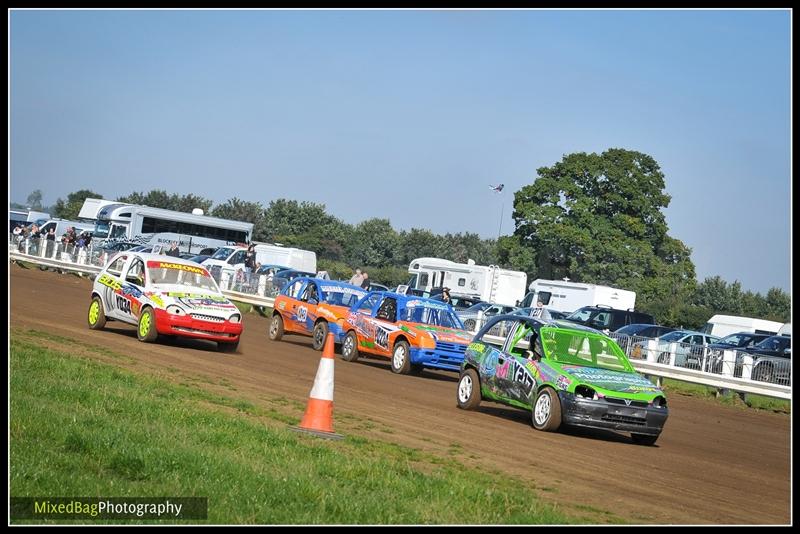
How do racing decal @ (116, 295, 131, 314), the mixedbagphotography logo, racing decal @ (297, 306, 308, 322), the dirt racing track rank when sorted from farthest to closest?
racing decal @ (297, 306, 308, 322), racing decal @ (116, 295, 131, 314), the dirt racing track, the mixedbagphotography logo

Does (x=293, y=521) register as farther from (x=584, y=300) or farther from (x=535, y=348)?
(x=584, y=300)

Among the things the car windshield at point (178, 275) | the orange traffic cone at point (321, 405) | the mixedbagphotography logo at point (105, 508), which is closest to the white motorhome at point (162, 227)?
the car windshield at point (178, 275)

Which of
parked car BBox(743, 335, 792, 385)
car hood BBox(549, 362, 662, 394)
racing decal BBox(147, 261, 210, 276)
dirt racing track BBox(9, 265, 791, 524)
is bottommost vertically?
dirt racing track BBox(9, 265, 791, 524)

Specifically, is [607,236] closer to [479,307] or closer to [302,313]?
[479,307]

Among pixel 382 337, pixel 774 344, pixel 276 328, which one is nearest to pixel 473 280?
pixel 774 344

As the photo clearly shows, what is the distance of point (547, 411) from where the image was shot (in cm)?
1555

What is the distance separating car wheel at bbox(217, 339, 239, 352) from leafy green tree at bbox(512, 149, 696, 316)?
4966 cm

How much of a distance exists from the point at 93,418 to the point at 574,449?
5715 millimetres

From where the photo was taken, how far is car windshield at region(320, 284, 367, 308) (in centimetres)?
2706

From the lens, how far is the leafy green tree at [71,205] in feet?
441

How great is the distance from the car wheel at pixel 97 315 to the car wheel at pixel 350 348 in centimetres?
499

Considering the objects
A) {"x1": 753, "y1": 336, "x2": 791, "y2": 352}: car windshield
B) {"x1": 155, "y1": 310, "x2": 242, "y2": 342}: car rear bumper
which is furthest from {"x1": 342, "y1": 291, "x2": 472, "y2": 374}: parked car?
{"x1": 753, "y1": 336, "x2": 791, "y2": 352}: car windshield

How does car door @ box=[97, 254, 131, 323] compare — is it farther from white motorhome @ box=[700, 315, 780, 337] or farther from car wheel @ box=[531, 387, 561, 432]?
white motorhome @ box=[700, 315, 780, 337]

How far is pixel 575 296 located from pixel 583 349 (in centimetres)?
3576
